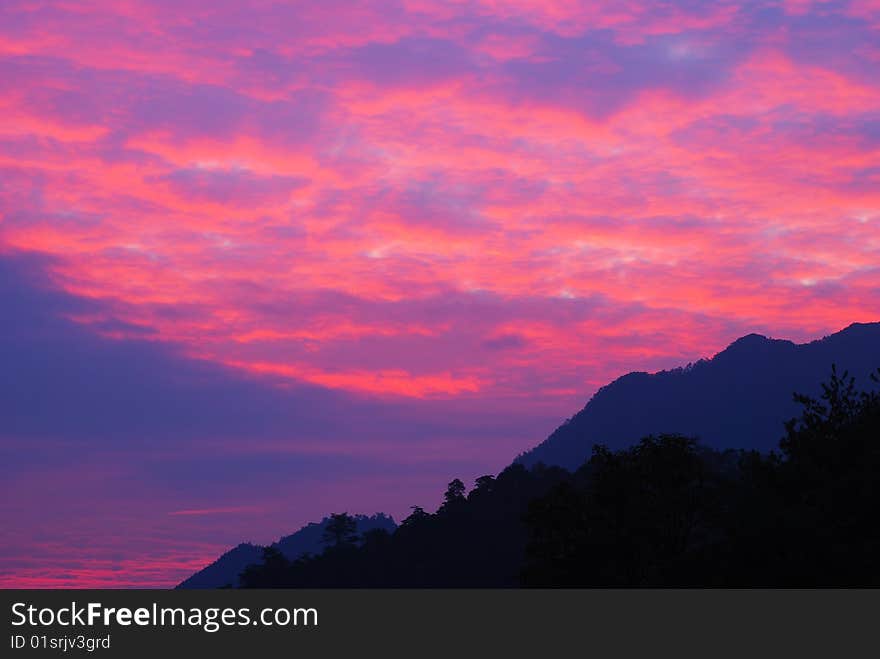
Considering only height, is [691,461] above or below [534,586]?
above
